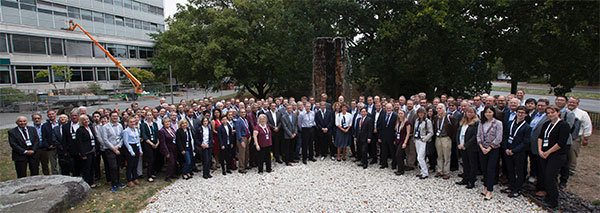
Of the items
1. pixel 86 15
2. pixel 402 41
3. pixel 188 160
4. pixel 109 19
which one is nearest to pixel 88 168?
pixel 188 160

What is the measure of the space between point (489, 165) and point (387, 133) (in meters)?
2.53

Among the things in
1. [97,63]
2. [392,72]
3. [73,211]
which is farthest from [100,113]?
[97,63]

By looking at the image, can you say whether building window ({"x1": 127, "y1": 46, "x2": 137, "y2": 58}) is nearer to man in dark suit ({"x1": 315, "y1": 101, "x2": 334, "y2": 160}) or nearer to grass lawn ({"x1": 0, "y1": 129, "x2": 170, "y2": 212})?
grass lawn ({"x1": 0, "y1": 129, "x2": 170, "y2": 212})

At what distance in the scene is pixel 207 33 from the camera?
23812 millimetres

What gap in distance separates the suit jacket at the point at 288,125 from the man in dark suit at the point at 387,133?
2473mm

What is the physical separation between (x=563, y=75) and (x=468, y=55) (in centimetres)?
554

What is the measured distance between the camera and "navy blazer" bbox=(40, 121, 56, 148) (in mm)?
7449

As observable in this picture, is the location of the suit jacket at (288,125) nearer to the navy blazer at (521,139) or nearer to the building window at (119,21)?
the navy blazer at (521,139)

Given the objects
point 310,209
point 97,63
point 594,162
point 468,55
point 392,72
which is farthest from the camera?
point 97,63

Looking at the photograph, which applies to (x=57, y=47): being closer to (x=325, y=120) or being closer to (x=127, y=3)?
(x=127, y=3)

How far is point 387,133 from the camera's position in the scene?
8367 millimetres

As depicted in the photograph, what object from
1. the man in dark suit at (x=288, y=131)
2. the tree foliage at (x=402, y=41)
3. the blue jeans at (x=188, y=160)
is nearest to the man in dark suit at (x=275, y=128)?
the man in dark suit at (x=288, y=131)

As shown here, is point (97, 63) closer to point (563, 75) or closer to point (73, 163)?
point (73, 163)

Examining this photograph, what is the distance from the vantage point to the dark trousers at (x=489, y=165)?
642cm
